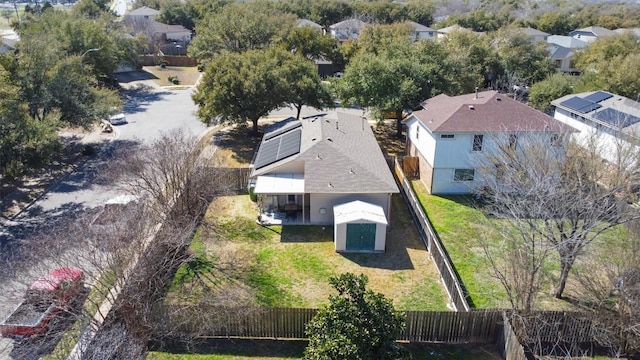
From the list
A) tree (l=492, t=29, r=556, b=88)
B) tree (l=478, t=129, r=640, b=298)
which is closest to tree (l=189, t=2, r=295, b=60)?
tree (l=492, t=29, r=556, b=88)

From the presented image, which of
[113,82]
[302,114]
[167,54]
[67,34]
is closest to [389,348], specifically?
[302,114]

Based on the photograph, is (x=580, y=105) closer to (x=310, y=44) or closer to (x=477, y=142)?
(x=477, y=142)

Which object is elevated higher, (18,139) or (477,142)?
(18,139)

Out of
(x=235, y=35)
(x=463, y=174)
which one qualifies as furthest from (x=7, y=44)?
(x=463, y=174)

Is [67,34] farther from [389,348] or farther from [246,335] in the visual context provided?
[389,348]

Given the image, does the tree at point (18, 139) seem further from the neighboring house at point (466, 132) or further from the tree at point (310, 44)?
the tree at point (310, 44)

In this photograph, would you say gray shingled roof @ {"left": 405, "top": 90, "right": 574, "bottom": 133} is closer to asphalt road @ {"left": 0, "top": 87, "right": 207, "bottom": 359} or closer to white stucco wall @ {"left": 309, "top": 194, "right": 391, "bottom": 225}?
white stucco wall @ {"left": 309, "top": 194, "right": 391, "bottom": 225}
